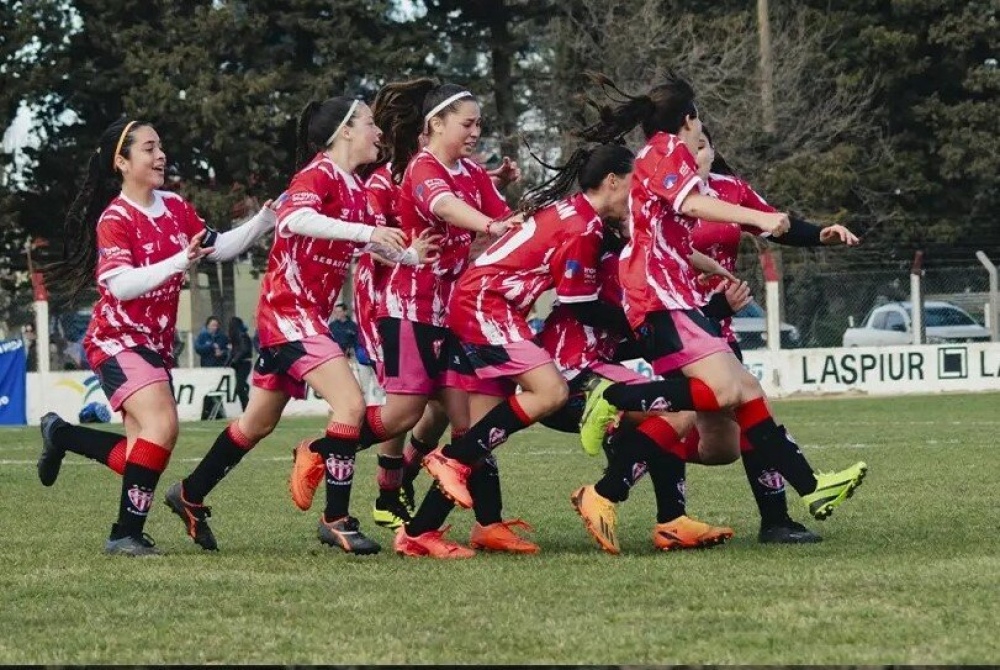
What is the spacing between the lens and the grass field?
513cm

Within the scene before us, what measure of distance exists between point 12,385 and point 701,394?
17.4 meters

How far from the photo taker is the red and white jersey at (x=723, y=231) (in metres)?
8.09

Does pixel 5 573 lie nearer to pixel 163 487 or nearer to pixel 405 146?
pixel 405 146

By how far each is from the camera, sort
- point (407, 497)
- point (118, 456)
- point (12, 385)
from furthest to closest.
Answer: point (12, 385) → point (407, 497) → point (118, 456)

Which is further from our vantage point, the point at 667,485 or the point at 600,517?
the point at 667,485

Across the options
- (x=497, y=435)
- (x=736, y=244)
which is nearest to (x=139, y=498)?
(x=497, y=435)

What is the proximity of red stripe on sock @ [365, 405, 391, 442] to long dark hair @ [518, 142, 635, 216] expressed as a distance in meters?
1.15

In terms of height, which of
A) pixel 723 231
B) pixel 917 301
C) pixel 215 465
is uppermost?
pixel 723 231

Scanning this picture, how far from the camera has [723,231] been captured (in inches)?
325

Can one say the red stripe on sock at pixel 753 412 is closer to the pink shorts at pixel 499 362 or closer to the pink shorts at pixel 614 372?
the pink shorts at pixel 614 372

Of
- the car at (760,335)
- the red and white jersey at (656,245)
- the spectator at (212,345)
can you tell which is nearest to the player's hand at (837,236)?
the red and white jersey at (656,245)

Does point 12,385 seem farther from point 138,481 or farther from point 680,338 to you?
point 680,338

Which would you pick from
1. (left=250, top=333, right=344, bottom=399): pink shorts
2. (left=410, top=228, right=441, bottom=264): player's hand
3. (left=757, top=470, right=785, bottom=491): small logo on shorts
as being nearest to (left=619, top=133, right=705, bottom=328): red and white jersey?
(left=410, top=228, right=441, bottom=264): player's hand

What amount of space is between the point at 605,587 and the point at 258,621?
131 centimetres
